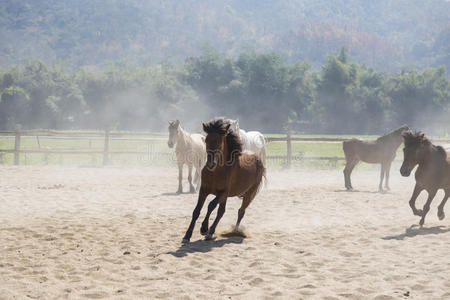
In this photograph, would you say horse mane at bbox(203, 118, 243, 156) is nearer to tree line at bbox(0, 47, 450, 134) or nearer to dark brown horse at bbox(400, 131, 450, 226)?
dark brown horse at bbox(400, 131, 450, 226)

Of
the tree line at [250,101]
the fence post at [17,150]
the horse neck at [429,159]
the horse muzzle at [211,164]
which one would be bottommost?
the fence post at [17,150]

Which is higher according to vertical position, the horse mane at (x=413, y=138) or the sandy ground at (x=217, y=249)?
the horse mane at (x=413, y=138)

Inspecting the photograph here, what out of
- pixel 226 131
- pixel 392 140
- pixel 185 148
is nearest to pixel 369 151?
pixel 392 140

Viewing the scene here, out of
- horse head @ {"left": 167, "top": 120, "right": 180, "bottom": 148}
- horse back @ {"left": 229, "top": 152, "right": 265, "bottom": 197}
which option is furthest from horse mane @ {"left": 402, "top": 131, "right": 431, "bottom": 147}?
horse head @ {"left": 167, "top": 120, "right": 180, "bottom": 148}

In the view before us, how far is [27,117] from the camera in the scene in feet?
250

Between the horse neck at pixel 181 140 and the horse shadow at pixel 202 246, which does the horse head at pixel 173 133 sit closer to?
the horse neck at pixel 181 140

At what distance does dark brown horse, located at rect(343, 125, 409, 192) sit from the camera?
43.2 feet

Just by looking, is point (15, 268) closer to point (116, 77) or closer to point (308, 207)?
point (308, 207)

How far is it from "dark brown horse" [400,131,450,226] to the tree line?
66509mm

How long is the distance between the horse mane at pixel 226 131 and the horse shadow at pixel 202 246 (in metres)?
1.24

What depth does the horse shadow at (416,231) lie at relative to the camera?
7000 mm

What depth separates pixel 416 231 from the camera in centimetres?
741

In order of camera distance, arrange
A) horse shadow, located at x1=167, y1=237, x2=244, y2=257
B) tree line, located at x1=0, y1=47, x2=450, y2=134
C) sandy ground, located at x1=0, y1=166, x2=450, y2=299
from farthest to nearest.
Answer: tree line, located at x1=0, y1=47, x2=450, y2=134
horse shadow, located at x1=167, y1=237, x2=244, y2=257
sandy ground, located at x1=0, y1=166, x2=450, y2=299

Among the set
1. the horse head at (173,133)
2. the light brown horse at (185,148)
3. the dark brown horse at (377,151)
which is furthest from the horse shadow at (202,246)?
the dark brown horse at (377,151)
